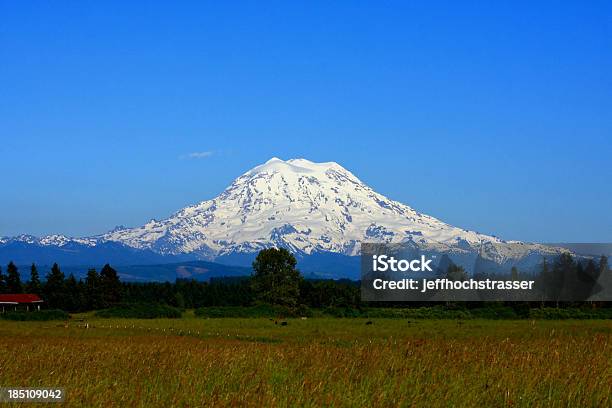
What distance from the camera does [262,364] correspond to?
1346cm

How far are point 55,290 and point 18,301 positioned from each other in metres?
9.47

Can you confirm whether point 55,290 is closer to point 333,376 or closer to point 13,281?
point 13,281

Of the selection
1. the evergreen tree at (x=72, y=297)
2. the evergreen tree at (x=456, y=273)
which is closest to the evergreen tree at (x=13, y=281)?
the evergreen tree at (x=72, y=297)

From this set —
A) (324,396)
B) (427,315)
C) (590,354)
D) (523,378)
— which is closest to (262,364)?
(324,396)

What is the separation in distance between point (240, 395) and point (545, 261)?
3860 inches

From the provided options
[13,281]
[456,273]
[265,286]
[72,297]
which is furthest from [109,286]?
[456,273]

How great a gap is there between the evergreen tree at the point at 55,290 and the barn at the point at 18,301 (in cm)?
306

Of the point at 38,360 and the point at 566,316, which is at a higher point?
the point at 38,360

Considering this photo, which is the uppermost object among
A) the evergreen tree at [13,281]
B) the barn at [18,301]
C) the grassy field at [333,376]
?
the grassy field at [333,376]

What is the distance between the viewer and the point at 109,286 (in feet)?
420

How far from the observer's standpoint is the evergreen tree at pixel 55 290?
12825 centimetres

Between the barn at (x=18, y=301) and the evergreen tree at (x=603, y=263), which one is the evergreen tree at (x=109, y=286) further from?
the evergreen tree at (x=603, y=263)

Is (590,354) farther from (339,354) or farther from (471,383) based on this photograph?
(339,354)

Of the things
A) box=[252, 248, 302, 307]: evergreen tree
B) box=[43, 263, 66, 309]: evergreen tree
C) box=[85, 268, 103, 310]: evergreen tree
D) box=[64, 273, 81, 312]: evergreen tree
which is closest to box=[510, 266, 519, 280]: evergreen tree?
box=[252, 248, 302, 307]: evergreen tree
